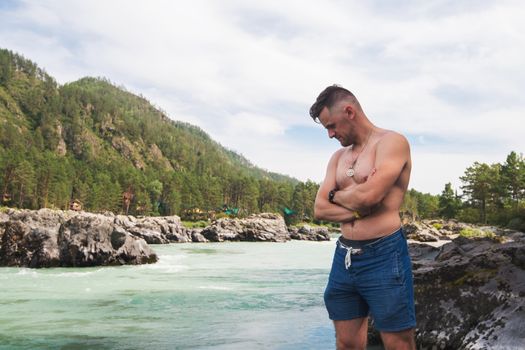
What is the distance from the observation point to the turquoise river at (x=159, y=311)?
892 cm

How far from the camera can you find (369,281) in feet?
11.1

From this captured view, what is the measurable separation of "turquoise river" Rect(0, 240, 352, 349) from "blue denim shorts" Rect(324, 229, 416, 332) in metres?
4.88

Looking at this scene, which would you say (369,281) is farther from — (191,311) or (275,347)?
(191,311)

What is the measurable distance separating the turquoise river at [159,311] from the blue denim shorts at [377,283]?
4.88 meters

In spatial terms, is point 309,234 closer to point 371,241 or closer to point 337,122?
point 337,122

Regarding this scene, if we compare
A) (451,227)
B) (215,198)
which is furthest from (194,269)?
(215,198)

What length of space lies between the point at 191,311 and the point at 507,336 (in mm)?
8617

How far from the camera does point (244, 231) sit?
71.3 m

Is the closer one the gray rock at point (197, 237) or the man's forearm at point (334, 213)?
the man's forearm at point (334, 213)

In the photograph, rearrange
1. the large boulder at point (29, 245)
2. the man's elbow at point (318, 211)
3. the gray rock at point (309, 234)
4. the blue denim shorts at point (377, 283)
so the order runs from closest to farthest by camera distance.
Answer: the blue denim shorts at point (377, 283) → the man's elbow at point (318, 211) → the large boulder at point (29, 245) → the gray rock at point (309, 234)

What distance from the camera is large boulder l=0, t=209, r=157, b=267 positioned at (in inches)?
959

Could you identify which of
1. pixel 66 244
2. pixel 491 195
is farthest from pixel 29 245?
pixel 491 195

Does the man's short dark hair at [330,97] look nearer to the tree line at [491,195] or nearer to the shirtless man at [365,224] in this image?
the shirtless man at [365,224]

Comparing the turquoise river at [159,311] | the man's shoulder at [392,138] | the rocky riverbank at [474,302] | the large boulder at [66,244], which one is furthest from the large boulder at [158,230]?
the man's shoulder at [392,138]
